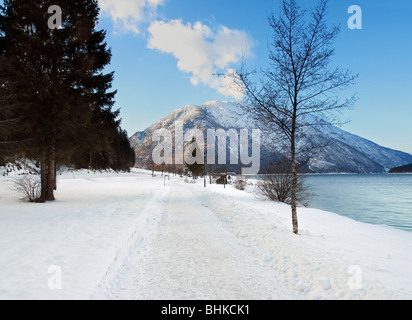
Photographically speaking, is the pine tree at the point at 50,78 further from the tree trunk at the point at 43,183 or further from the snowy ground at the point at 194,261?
the snowy ground at the point at 194,261

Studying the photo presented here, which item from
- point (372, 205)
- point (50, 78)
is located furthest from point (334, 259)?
point (372, 205)

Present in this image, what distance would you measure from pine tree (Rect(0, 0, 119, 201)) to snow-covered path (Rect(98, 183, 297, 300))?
986cm

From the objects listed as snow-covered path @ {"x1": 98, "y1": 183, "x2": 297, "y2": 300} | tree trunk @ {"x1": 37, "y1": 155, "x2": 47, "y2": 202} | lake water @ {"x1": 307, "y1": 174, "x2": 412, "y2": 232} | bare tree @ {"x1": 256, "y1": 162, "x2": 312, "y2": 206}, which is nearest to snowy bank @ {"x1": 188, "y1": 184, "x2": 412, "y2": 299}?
snow-covered path @ {"x1": 98, "y1": 183, "x2": 297, "y2": 300}

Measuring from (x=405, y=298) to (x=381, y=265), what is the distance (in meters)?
1.69

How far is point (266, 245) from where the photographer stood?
19.7 feet

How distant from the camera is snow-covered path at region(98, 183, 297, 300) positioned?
11.7ft

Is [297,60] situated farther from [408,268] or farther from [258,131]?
[408,268]

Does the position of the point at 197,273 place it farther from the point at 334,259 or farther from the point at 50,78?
the point at 50,78

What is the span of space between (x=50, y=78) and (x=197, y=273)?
13.9 m

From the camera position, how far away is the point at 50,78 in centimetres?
1263

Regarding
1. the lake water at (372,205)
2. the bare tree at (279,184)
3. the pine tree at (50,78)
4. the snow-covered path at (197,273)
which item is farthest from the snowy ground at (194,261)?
the lake water at (372,205)

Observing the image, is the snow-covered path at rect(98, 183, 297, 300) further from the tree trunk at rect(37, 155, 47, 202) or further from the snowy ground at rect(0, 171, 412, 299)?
the tree trunk at rect(37, 155, 47, 202)

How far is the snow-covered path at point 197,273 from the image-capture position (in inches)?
140
